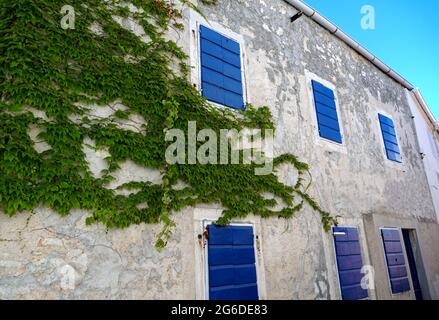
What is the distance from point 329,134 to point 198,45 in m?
3.32

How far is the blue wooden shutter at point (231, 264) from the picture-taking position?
12.7 feet

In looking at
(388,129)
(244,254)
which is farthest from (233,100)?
(388,129)

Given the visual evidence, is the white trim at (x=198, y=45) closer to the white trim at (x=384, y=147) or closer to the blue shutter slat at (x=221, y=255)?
the blue shutter slat at (x=221, y=255)

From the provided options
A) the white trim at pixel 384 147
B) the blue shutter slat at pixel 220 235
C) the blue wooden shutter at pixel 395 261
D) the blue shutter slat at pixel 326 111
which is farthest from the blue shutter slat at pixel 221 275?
the white trim at pixel 384 147

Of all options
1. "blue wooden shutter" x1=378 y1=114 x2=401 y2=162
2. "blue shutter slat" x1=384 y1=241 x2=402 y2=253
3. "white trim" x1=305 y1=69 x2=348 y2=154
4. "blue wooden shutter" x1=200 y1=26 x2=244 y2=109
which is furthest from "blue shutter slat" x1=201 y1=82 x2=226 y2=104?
"blue wooden shutter" x1=378 y1=114 x2=401 y2=162

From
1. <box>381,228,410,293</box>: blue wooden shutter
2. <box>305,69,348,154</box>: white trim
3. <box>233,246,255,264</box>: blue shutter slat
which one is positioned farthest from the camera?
<box>381,228,410,293</box>: blue wooden shutter

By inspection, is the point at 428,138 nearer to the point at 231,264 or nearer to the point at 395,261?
the point at 395,261

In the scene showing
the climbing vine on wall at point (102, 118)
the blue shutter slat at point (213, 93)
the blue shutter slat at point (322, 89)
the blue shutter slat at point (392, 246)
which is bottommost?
the blue shutter slat at point (392, 246)

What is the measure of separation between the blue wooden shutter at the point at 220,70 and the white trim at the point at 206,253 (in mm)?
1733

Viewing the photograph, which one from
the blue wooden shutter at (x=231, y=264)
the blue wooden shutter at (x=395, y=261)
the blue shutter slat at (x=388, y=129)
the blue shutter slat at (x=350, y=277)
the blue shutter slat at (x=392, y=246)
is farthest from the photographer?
the blue shutter slat at (x=388, y=129)

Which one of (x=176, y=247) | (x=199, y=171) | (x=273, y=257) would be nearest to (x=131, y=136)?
(x=199, y=171)

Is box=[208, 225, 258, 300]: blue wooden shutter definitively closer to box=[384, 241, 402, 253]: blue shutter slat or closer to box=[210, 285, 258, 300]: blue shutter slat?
box=[210, 285, 258, 300]: blue shutter slat

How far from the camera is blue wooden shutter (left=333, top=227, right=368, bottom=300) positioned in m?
5.42

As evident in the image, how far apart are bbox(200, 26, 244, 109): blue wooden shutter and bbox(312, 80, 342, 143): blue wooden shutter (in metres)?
2.13
